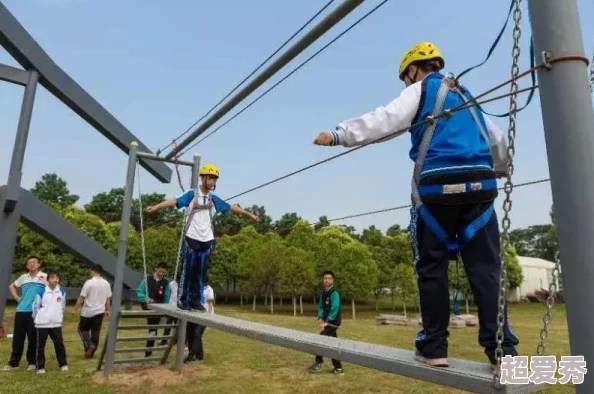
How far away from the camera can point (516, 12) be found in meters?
2.03

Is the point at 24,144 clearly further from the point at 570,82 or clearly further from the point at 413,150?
the point at 570,82

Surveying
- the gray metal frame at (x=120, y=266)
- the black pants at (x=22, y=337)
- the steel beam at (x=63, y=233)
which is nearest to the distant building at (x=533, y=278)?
the steel beam at (x=63, y=233)

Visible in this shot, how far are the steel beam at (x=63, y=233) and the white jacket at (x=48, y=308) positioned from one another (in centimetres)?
220

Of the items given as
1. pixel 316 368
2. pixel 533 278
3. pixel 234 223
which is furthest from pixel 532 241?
pixel 316 368

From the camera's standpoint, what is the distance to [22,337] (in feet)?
23.7

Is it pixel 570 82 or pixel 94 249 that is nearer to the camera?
pixel 570 82

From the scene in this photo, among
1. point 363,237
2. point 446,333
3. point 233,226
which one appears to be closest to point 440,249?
point 446,333

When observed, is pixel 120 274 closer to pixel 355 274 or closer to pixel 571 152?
pixel 571 152

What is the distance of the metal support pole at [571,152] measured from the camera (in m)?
1.73

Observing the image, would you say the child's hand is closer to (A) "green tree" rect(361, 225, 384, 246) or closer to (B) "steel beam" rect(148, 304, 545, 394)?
(B) "steel beam" rect(148, 304, 545, 394)

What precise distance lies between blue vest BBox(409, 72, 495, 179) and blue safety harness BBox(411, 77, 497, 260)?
0.02 m

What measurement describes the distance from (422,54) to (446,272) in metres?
1.20

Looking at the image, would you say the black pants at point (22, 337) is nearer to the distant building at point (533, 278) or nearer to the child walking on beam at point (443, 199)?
the child walking on beam at point (443, 199)

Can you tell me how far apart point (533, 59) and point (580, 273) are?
95 centimetres
